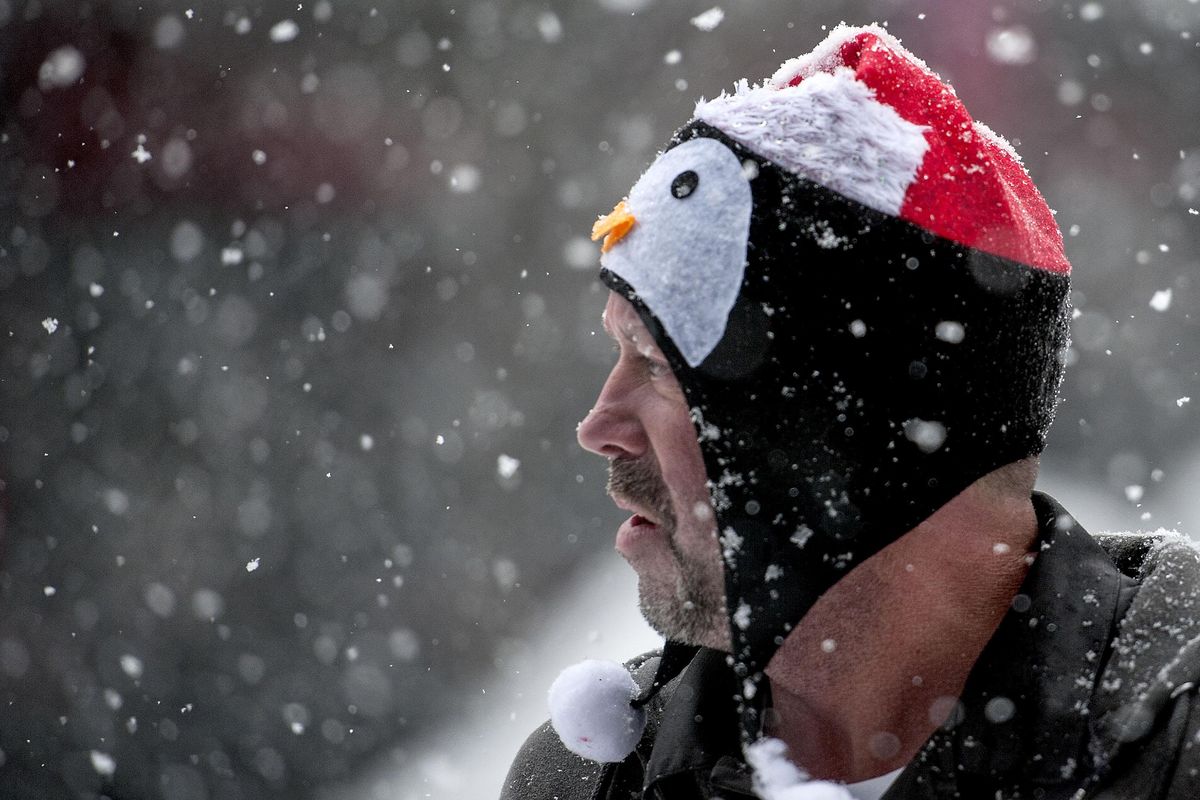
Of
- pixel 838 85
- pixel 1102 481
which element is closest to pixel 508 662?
pixel 1102 481

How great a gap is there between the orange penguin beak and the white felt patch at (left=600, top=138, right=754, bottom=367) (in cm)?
3

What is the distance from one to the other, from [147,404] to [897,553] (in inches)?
221

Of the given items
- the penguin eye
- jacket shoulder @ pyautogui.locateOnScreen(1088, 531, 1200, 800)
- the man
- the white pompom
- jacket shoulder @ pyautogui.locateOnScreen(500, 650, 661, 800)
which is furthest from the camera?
jacket shoulder @ pyautogui.locateOnScreen(500, 650, 661, 800)

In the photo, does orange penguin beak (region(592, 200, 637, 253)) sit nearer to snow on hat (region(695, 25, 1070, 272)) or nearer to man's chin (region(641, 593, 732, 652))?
snow on hat (region(695, 25, 1070, 272))

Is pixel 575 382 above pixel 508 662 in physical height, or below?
above

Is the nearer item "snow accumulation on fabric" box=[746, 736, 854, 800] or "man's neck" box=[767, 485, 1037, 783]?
"snow accumulation on fabric" box=[746, 736, 854, 800]

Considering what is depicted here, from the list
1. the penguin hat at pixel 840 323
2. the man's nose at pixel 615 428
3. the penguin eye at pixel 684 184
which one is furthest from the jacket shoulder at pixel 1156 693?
the penguin eye at pixel 684 184

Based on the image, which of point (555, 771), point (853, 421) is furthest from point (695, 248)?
point (555, 771)

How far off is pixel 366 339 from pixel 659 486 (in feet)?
16.4

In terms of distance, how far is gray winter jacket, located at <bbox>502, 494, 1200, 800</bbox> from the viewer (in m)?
1.33

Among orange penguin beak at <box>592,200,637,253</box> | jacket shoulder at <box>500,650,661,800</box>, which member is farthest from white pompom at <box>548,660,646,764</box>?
orange penguin beak at <box>592,200,637,253</box>

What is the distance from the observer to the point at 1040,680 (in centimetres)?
146

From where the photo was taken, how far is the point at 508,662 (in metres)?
5.84

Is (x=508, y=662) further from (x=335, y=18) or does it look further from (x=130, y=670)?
(x=335, y=18)
